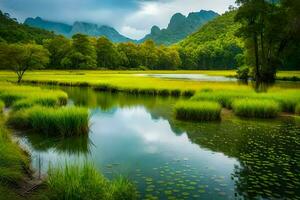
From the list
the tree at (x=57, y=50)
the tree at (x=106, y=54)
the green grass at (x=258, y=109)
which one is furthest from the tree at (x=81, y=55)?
the green grass at (x=258, y=109)

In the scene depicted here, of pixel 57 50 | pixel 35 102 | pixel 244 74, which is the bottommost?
pixel 35 102

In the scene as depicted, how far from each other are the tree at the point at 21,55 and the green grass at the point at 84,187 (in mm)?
46159

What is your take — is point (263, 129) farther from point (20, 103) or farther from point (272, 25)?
point (272, 25)

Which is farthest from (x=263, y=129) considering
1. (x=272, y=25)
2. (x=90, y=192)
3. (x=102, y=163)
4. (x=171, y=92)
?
(x=272, y=25)

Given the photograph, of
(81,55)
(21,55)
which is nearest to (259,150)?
(21,55)

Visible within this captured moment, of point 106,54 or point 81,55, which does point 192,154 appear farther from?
point 106,54

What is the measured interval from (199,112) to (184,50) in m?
135

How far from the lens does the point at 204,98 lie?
105ft

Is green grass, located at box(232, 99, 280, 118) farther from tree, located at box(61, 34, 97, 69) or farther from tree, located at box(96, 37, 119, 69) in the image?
tree, located at box(96, 37, 119, 69)

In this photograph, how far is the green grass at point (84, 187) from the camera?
28.8 feet

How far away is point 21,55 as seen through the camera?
51.9m

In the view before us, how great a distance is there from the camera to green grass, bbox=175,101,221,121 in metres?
25.2

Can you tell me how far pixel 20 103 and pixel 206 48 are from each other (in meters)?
141

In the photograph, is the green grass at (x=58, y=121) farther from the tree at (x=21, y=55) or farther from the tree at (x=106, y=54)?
the tree at (x=106, y=54)
